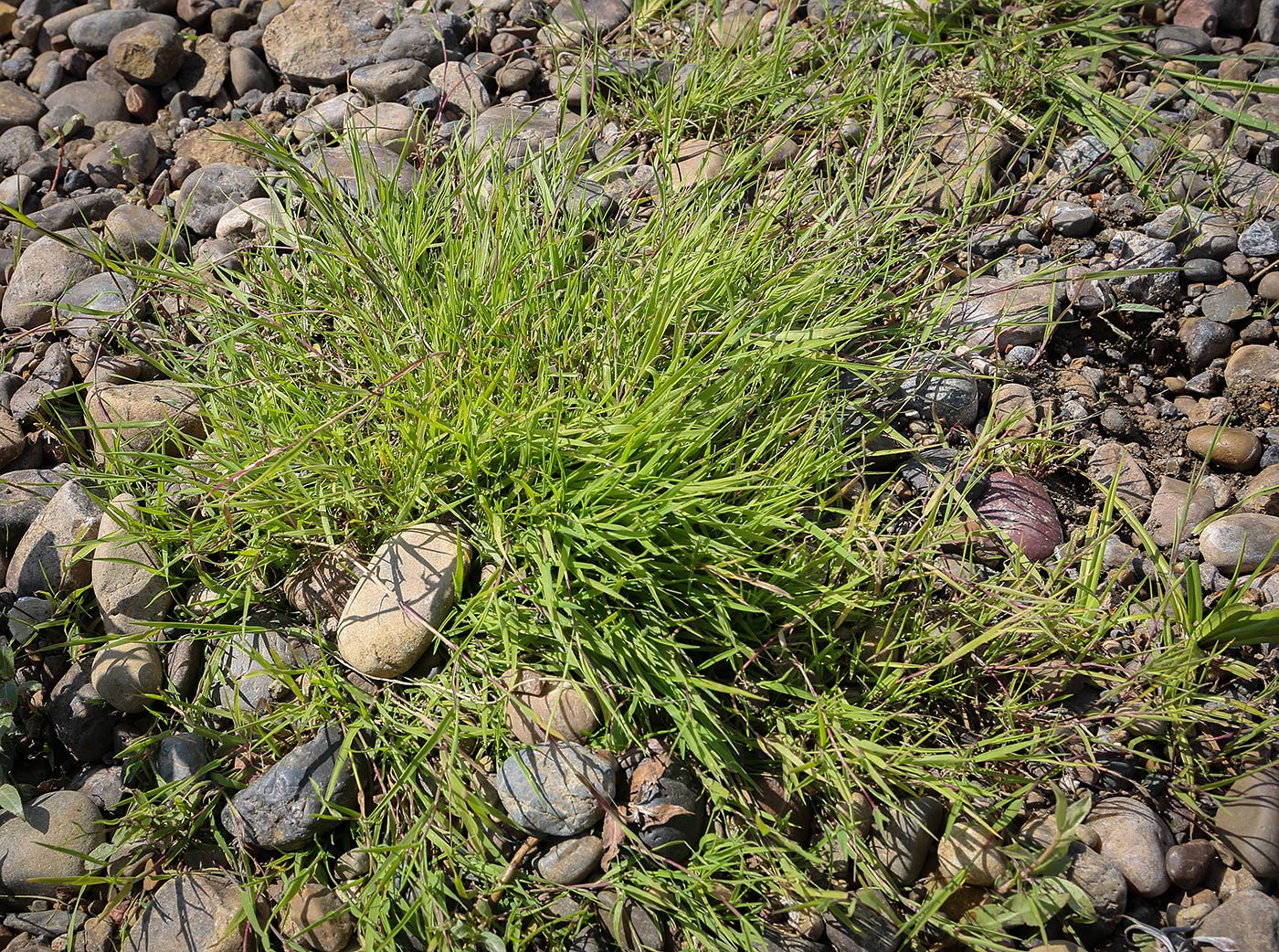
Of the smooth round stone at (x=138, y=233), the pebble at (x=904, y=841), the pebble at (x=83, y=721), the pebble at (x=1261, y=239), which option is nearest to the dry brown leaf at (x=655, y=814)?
the pebble at (x=904, y=841)

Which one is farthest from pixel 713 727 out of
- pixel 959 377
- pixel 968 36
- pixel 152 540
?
pixel 968 36

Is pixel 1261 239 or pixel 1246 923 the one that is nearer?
pixel 1246 923

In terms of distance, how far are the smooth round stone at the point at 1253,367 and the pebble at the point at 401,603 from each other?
7.43 ft

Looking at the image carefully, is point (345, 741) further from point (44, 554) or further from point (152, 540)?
point (44, 554)

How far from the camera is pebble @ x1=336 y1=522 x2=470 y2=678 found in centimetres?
218

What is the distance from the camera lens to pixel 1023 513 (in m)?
2.47

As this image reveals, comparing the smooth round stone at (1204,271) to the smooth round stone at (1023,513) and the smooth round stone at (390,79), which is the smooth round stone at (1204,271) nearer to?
the smooth round stone at (1023,513)

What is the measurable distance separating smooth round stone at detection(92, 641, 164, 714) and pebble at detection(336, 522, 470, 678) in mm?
488

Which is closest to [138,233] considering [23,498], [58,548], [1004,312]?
[23,498]

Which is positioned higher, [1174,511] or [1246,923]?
[1174,511]

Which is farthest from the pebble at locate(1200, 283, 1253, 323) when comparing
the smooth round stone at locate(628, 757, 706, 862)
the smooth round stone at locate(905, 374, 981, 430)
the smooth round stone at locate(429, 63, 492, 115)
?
the smooth round stone at locate(429, 63, 492, 115)

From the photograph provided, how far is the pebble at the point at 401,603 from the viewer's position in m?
2.18

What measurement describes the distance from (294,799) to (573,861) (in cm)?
63

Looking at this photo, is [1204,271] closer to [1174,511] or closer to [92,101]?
[1174,511]
